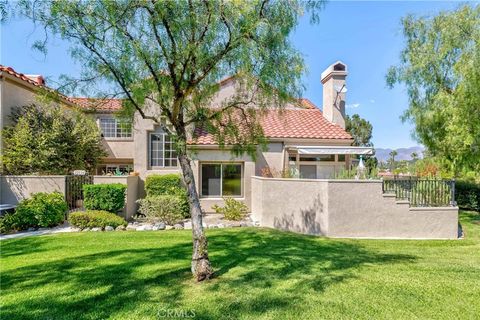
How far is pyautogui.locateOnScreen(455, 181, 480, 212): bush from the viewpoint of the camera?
83.1ft

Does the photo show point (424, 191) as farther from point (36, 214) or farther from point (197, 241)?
point (36, 214)

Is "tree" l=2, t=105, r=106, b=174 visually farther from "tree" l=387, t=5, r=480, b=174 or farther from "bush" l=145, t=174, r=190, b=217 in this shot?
"tree" l=387, t=5, r=480, b=174

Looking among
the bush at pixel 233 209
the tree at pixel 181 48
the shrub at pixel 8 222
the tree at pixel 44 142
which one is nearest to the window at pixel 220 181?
the bush at pixel 233 209

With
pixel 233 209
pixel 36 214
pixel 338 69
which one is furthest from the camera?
pixel 338 69

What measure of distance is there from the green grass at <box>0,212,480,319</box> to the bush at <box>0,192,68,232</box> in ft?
10.2

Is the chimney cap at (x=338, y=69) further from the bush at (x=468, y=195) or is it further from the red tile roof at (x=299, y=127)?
the bush at (x=468, y=195)

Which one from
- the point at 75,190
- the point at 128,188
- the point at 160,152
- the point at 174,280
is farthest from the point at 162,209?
the point at 174,280

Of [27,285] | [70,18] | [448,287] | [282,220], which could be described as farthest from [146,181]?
[448,287]

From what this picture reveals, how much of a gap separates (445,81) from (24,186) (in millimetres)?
A: 30904

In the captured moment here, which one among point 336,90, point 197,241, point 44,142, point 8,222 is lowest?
point 8,222

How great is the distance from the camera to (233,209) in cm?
2072

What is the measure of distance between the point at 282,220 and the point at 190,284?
10.3 meters

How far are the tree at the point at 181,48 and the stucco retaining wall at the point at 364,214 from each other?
27.5ft

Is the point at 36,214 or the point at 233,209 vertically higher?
the point at 36,214
